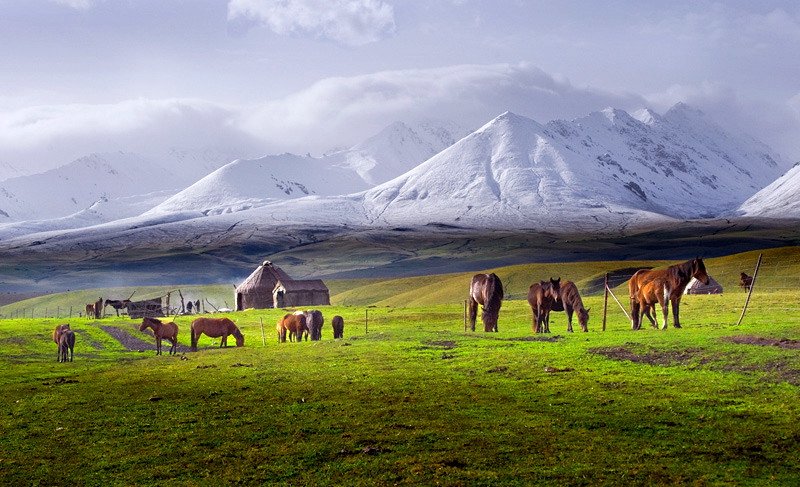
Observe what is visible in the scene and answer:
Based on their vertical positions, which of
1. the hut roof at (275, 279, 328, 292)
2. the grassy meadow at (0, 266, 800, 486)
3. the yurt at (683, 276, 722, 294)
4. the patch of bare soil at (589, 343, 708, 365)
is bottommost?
the grassy meadow at (0, 266, 800, 486)

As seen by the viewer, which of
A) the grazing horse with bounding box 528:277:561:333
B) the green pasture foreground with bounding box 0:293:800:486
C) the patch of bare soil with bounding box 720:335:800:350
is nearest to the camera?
the green pasture foreground with bounding box 0:293:800:486

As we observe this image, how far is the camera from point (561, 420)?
2147cm

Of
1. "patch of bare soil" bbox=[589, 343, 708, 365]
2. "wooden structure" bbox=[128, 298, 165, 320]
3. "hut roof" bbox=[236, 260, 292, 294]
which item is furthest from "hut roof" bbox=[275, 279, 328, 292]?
"patch of bare soil" bbox=[589, 343, 708, 365]

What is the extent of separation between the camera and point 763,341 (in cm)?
3152

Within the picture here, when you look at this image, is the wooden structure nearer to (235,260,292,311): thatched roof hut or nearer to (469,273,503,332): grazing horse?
(235,260,292,311): thatched roof hut

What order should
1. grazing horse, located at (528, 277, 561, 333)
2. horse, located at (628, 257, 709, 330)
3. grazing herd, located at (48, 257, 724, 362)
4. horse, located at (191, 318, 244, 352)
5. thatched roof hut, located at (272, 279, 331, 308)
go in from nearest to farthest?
horse, located at (628, 257, 709, 330) < grazing herd, located at (48, 257, 724, 362) < grazing horse, located at (528, 277, 561, 333) < horse, located at (191, 318, 244, 352) < thatched roof hut, located at (272, 279, 331, 308)

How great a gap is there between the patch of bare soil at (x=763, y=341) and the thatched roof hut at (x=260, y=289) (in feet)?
317

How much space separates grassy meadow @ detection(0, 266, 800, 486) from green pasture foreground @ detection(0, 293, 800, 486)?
72 mm

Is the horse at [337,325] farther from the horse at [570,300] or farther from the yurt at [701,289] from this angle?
the yurt at [701,289]

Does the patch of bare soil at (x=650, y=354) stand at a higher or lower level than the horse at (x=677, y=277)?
lower

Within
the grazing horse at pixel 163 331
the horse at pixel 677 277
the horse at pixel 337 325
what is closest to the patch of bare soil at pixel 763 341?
the horse at pixel 677 277

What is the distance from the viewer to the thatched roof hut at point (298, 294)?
121 metres

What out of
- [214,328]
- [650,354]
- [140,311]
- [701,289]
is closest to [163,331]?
[214,328]

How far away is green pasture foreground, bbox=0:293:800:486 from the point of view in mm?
17562
